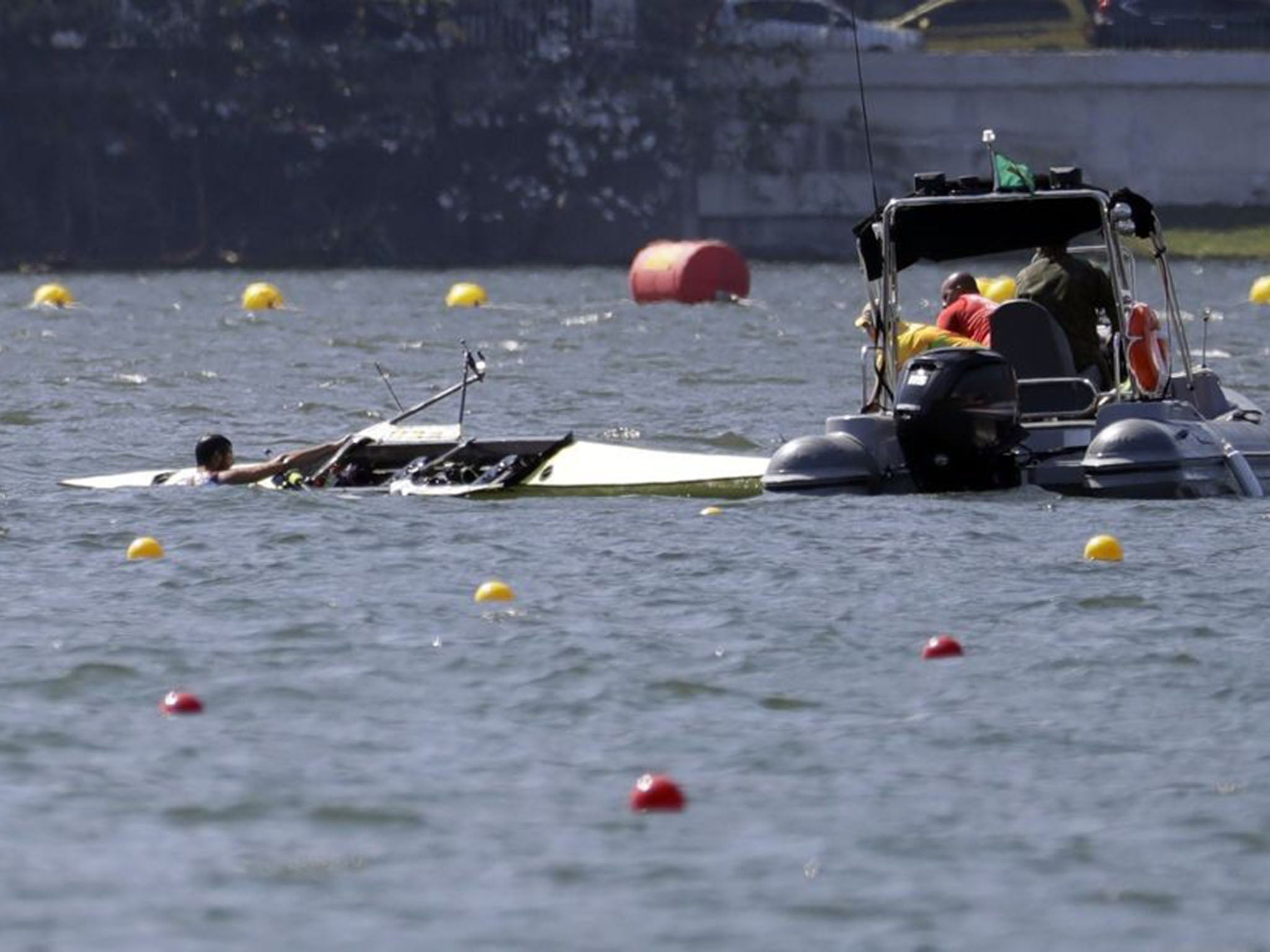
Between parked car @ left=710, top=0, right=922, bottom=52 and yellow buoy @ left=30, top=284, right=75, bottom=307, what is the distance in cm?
2187

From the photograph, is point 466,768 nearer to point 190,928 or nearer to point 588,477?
point 190,928

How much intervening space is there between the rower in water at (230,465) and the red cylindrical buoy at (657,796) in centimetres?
1009

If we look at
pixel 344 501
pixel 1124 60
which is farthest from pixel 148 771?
pixel 1124 60

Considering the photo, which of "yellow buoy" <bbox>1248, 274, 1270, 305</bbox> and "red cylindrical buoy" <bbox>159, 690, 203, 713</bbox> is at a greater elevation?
"red cylindrical buoy" <bbox>159, 690, 203, 713</bbox>

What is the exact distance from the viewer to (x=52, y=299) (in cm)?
5172

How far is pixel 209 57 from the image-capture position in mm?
71500

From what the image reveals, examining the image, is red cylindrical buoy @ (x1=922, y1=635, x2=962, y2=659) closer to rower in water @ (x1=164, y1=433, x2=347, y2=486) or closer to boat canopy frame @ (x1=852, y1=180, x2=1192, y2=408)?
boat canopy frame @ (x1=852, y1=180, x2=1192, y2=408)

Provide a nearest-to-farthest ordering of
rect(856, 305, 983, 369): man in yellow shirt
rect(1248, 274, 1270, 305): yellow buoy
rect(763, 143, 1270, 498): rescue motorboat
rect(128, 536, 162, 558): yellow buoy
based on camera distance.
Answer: rect(128, 536, 162, 558): yellow buoy → rect(763, 143, 1270, 498): rescue motorboat → rect(856, 305, 983, 369): man in yellow shirt → rect(1248, 274, 1270, 305): yellow buoy

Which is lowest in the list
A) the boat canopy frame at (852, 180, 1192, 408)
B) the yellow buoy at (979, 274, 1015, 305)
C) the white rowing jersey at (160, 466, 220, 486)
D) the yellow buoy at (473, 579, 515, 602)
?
the yellow buoy at (979, 274, 1015, 305)

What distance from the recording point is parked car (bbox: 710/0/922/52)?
69750 millimetres

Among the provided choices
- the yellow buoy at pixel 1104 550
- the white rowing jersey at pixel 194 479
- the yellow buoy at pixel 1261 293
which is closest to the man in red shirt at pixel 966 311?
the yellow buoy at pixel 1104 550

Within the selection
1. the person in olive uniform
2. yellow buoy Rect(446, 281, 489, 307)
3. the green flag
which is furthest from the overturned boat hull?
yellow buoy Rect(446, 281, 489, 307)

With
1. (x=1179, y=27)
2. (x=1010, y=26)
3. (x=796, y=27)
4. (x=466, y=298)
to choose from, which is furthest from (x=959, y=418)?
(x=796, y=27)

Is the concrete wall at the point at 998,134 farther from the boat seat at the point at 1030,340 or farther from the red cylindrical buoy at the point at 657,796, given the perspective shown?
the red cylindrical buoy at the point at 657,796
